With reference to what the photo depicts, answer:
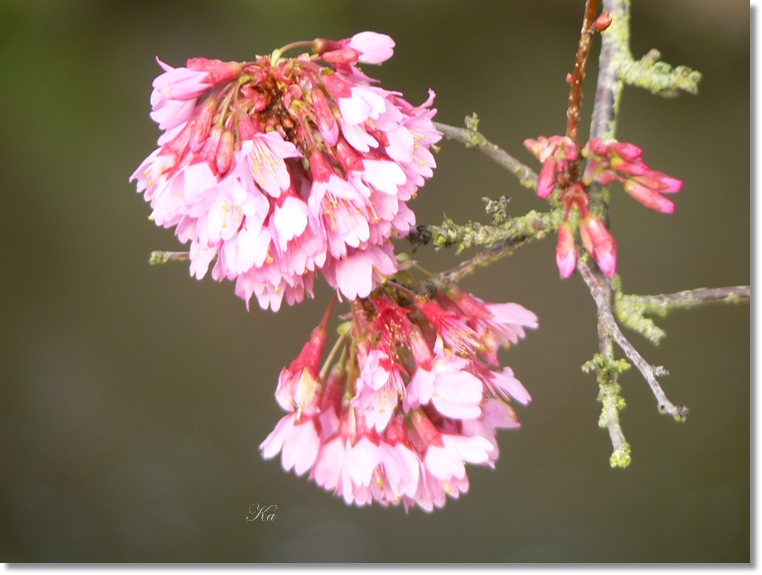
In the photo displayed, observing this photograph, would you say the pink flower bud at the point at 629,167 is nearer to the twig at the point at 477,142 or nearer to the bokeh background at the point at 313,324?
the twig at the point at 477,142

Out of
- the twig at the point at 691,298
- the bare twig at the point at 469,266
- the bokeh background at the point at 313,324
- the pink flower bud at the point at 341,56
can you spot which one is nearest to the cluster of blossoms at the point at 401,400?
the bare twig at the point at 469,266

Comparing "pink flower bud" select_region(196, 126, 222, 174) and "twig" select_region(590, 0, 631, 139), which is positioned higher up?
"twig" select_region(590, 0, 631, 139)

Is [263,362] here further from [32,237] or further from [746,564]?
[746,564]

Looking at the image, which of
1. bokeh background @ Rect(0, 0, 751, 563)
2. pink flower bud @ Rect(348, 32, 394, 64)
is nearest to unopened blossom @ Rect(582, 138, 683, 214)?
pink flower bud @ Rect(348, 32, 394, 64)

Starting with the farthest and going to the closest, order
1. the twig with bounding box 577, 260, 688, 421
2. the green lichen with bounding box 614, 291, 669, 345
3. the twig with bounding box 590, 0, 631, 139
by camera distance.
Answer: the twig with bounding box 590, 0, 631, 139
the green lichen with bounding box 614, 291, 669, 345
the twig with bounding box 577, 260, 688, 421

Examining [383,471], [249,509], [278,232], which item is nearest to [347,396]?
[383,471]

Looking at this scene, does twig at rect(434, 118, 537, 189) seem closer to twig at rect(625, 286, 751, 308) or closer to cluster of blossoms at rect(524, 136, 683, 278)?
cluster of blossoms at rect(524, 136, 683, 278)

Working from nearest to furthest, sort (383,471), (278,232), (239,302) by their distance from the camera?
1. (278,232)
2. (383,471)
3. (239,302)
